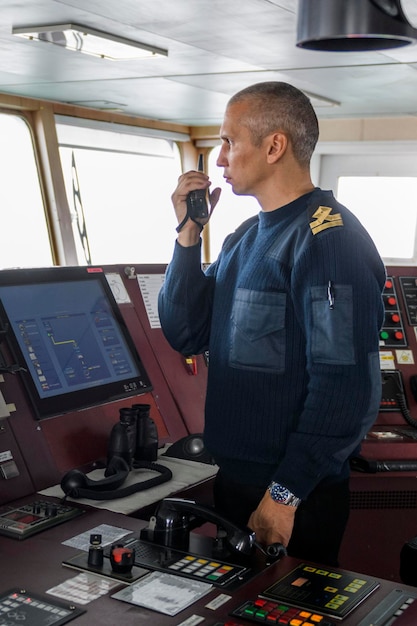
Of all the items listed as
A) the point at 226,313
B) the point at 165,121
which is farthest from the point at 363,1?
the point at 165,121

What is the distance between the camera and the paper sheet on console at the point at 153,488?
2.03m

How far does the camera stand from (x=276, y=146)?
204cm

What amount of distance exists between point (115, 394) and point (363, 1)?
135 cm

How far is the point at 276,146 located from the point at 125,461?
3.02 ft

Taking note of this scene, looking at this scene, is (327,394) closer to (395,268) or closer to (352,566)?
(352,566)

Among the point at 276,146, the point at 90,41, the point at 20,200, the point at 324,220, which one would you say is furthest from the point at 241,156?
the point at 20,200

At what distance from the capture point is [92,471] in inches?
90.2

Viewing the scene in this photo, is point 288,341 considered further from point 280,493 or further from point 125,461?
point 125,461

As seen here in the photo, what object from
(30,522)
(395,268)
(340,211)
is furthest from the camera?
(395,268)

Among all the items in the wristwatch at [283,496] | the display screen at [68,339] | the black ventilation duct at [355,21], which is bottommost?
the wristwatch at [283,496]

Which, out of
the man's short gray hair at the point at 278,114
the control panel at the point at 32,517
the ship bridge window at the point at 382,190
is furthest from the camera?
the ship bridge window at the point at 382,190

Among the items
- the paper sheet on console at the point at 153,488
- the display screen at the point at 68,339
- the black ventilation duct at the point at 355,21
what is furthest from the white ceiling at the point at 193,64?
the paper sheet on console at the point at 153,488

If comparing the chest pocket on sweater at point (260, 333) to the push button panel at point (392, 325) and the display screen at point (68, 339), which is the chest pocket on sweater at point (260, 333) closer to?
the display screen at point (68, 339)

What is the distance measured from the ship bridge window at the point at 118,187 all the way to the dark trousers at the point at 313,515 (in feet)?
17.3
